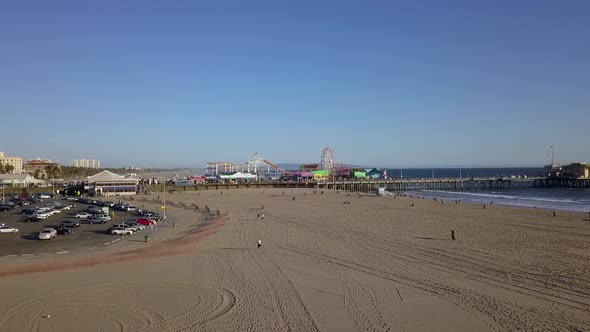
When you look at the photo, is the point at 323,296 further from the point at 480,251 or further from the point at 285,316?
the point at 480,251

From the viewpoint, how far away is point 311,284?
45.4ft

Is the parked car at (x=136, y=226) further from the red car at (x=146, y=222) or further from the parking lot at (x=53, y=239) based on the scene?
the red car at (x=146, y=222)

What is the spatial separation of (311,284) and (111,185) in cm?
5207

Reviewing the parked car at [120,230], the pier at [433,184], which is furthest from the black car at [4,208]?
the pier at [433,184]

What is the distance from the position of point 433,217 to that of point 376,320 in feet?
78.5

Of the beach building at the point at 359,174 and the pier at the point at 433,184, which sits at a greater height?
the beach building at the point at 359,174

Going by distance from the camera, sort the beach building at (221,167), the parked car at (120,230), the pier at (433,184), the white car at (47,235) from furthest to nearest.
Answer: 1. the beach building at (221,167)
2. the pier at (433,184)
3. the parked car at (120,230)
4. the white car at (47,235)

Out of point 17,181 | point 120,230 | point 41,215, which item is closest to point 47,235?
point 120,230

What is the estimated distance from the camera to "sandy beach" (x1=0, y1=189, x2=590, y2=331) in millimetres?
10570

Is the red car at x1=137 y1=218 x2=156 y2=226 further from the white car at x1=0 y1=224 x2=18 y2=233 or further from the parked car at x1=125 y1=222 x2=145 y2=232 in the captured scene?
the white car at x1=0 y1=224 x2=18 y2=233

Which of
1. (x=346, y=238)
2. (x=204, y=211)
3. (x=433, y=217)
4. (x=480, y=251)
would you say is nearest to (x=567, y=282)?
(x=480, y=251)

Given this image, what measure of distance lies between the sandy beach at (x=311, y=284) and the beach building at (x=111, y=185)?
39581 millimetres

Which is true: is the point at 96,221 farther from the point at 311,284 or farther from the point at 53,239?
the point at 311,284

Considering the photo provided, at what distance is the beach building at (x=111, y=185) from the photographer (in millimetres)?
58938
